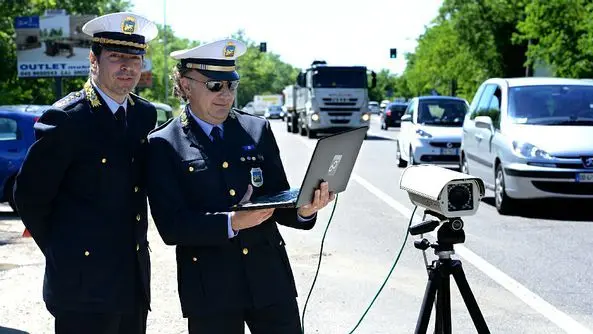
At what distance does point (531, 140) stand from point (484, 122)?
1.06 meters

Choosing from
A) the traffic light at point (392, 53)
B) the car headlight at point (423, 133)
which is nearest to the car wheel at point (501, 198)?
the car headlight at point (423, 133)

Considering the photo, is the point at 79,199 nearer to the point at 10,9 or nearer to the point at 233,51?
the point at 233,51

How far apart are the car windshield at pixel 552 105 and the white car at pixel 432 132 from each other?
5.93 m

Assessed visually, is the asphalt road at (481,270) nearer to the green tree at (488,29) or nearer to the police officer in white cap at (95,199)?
the police officer in white cap at (95,199)

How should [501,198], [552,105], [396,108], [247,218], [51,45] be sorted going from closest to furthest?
[247,218] → [501,198] → [552,105] → [51,45] → [396,108]

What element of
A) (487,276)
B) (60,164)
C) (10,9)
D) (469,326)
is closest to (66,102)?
(60,164)

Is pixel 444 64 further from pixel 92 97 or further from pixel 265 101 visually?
pixel 92 97

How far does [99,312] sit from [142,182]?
0.52m

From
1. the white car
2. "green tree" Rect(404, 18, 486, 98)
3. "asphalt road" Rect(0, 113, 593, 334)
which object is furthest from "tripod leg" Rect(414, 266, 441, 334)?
"green tree" Rect(404, 18, 486, 98)

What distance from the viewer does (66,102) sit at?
12.4 feet

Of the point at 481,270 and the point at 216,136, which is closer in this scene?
the point at 216,136

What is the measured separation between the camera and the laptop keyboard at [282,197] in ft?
11.4

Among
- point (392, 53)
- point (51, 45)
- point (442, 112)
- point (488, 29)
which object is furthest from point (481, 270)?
point (392, 53)

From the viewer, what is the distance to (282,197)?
11.6 ft
